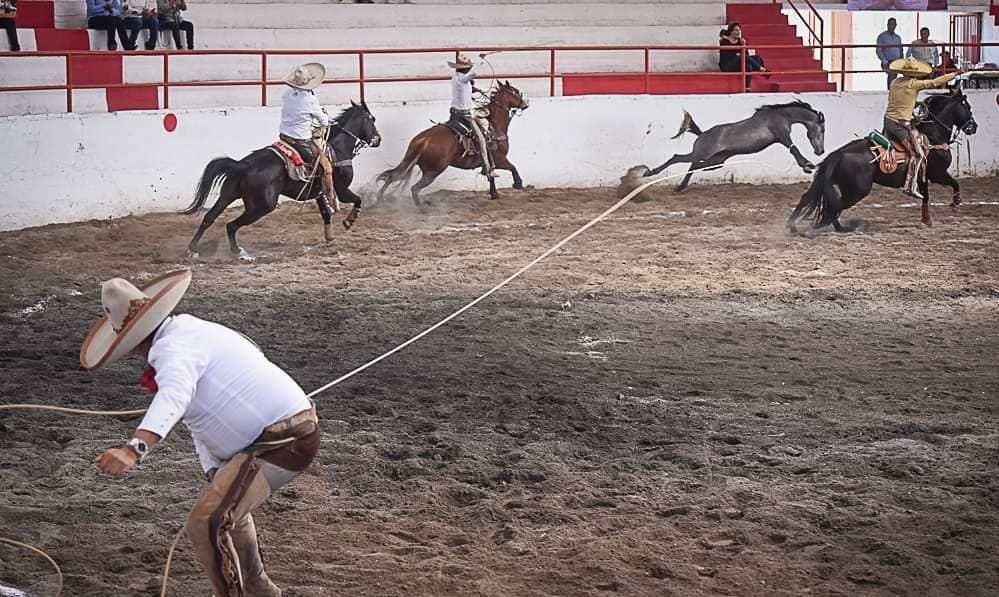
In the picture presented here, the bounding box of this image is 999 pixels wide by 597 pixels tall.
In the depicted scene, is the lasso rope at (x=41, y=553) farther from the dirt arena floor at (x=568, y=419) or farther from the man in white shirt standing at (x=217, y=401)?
the man in white shirt standing at (x=217, y=401)

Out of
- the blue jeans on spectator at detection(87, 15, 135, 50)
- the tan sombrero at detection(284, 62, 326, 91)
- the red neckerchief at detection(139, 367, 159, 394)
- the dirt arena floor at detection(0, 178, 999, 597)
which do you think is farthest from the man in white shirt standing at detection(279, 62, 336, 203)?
the red neckerchief at detection(139, 367, 159, 394)

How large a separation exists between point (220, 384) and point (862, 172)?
10.6 m

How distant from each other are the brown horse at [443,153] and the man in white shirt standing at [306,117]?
8.23 feet

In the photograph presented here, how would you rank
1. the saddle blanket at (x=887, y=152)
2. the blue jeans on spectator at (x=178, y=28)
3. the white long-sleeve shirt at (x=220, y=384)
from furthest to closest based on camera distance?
the blue jeans on spectator at (x=178, y=28) → the saddle blanket at (x=887, y=152) → the white long-sleeve shirt at (x=220, y=384)

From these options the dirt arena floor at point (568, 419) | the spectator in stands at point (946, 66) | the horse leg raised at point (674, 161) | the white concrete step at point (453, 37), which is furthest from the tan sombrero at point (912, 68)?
the white concrete step at point (453, 37)

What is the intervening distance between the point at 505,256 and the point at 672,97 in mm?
6547

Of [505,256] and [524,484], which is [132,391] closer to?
[524,484]

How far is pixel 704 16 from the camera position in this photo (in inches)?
904

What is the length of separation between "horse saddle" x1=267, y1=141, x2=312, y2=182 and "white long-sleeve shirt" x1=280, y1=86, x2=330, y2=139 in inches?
6.6

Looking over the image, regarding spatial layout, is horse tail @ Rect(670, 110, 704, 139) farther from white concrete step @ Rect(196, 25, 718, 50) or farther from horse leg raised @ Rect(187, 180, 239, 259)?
horse leg raised @ Rect(187, 180, 239, 259)

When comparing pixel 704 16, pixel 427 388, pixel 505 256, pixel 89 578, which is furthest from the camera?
pixel 704 16

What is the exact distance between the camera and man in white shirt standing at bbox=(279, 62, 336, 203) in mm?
12375

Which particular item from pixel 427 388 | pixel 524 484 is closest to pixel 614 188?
pixel 427 388

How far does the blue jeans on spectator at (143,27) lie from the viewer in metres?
17.4
